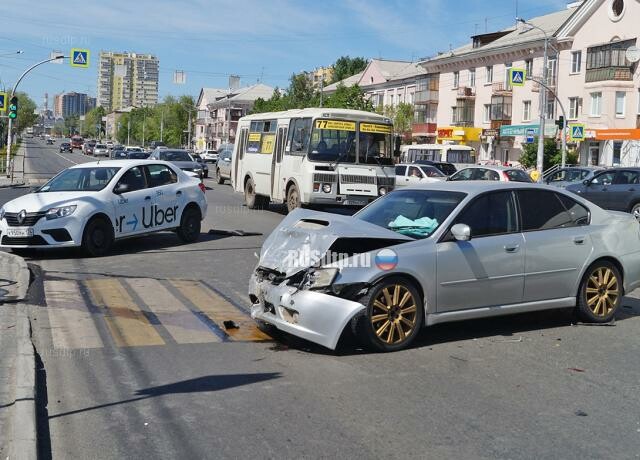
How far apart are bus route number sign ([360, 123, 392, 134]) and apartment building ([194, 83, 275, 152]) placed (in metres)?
99.4

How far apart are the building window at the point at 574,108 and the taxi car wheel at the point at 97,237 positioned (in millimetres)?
44982

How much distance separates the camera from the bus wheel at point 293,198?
Answer: 19.2m

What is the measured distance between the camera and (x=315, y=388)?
19.3 ft

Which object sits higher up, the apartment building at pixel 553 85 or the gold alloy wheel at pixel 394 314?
the apartment building at pixel 553 85

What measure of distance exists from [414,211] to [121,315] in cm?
342

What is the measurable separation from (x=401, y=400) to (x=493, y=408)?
2.16 feet

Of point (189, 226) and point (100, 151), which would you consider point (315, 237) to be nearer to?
point (189, 226)

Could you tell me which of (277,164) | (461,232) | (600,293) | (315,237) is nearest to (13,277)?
(315,237)

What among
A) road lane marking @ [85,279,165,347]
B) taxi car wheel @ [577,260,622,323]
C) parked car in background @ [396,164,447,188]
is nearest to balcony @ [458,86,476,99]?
parked car in background @ [396,164,447,188]

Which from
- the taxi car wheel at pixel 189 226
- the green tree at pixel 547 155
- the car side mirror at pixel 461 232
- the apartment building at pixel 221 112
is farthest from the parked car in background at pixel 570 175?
the apartment building at pixel 221 112

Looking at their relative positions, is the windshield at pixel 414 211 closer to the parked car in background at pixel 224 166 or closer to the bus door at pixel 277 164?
the bus door at pixel 277 164

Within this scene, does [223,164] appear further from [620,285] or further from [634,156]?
[620,285]

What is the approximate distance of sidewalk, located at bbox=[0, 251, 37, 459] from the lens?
4500mm

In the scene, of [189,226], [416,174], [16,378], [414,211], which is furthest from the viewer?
[416,174]
